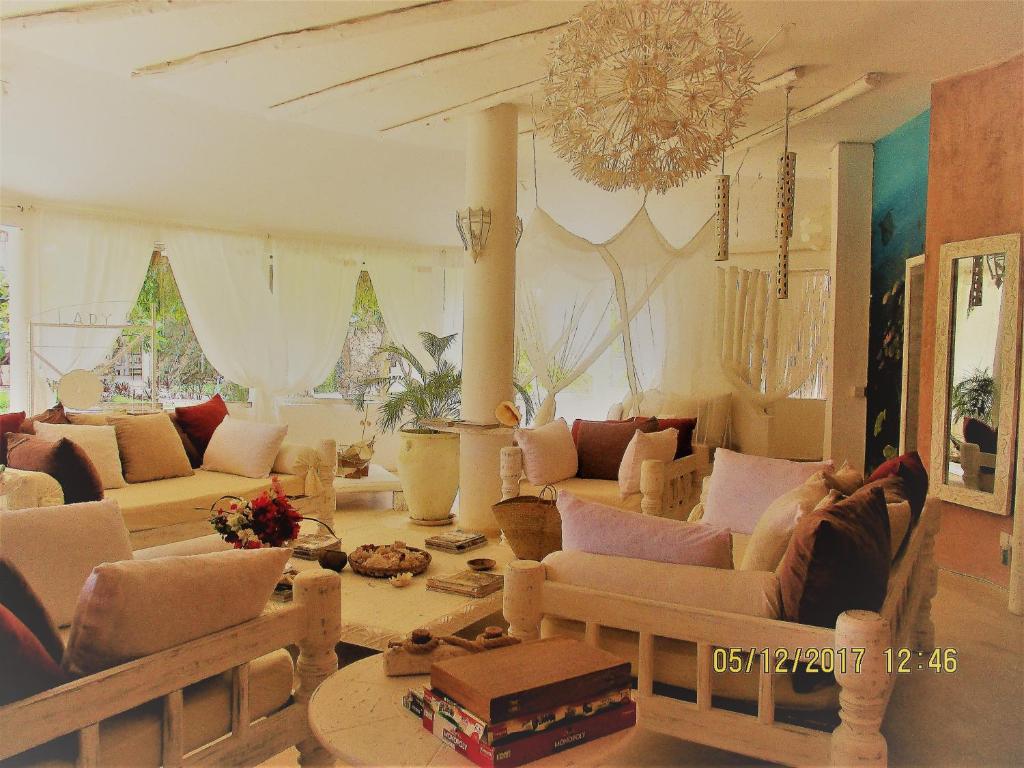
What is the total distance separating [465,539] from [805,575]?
2299mm

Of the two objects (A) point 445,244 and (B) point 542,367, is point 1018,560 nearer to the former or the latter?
(B) point 542,367

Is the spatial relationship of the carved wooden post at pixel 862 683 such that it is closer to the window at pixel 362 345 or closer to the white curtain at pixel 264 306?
the white curtain at pixel 264 306

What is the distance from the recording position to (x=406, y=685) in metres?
1.92

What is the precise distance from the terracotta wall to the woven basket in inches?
106

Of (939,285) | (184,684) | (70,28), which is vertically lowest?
(184,684)

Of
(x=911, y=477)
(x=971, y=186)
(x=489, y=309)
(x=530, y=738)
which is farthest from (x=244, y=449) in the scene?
(x=971, y=186)

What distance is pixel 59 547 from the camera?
2.42 m

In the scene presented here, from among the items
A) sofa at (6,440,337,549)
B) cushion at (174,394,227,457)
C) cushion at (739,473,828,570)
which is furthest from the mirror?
cushion at (174,394,227,457)

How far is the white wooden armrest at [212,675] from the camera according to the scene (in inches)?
59.6

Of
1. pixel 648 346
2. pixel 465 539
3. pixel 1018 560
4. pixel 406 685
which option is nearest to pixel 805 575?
pixel 406 685

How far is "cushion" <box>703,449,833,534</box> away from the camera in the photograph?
3.71 metres

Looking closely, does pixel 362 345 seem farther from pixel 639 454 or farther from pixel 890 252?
pixel 890 252

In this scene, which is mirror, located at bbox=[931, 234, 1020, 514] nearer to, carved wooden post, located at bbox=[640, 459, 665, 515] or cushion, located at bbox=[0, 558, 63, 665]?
carved wooden post, located at bbox=[640, 459, 665, 515]

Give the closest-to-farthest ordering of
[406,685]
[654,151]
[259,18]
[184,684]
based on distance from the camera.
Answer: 1. [184,684]
2. [406,685]
3. [654,151]
4. [259,18]
